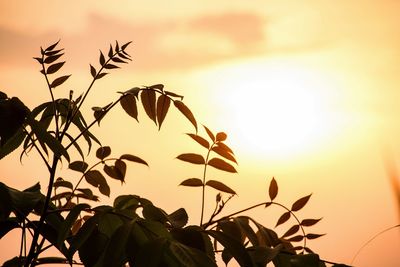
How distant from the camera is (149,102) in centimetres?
79

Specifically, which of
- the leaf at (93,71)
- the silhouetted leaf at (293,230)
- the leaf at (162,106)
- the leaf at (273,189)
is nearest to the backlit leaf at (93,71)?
the leaf at (93,71)

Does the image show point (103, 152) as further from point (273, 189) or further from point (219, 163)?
point (273, 189)

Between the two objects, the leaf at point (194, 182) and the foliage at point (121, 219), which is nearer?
the foliage at point (121, 219)

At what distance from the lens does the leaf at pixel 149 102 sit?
2.60 ft

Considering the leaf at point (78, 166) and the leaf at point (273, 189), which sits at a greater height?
the leaf at point (78, 166)

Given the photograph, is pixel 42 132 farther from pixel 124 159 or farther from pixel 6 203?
pixel 124 159

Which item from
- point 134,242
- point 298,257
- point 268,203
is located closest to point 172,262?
point 134,242

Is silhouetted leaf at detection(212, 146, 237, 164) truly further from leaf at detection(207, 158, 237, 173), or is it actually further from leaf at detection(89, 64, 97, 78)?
leaf at detection(89, 64, 97, 78)

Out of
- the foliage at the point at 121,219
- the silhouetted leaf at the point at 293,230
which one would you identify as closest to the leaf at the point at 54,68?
the foliage at the point at 121,219

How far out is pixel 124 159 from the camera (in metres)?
0.92

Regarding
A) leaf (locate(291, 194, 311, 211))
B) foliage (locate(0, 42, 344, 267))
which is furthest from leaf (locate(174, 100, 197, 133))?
leaf (locate(291, 194, 311, 211))

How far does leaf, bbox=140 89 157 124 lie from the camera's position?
0.79 metres

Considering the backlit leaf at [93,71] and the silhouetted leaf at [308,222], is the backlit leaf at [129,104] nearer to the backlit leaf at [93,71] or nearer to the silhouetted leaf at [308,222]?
the backlit leaf at [93,71]

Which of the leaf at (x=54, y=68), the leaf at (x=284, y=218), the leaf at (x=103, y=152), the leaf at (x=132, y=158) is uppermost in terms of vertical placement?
the leaf at (x=54, y=68)
